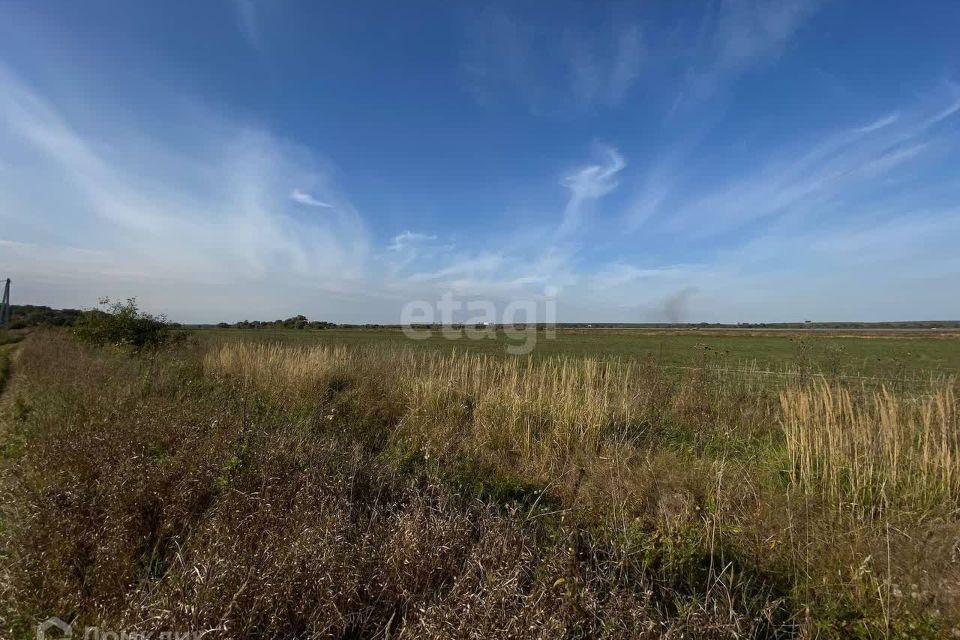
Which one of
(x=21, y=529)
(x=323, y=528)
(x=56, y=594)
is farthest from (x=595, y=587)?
(x=21, y=529)

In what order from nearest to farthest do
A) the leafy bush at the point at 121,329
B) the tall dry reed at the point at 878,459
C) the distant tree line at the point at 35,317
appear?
the tall dry reed at the point at 878,459 → the leafy bush at the point at 121,329 → the distant tree line at the point at 35,317

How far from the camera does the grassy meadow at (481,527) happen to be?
1.99m

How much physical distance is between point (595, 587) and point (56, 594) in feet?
9.39

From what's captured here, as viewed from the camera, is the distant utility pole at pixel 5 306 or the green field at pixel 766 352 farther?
the distant utility pole at pixel 5 306

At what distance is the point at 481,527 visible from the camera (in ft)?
8.78

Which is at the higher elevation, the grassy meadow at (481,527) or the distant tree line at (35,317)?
the distant tree line at (35,317)

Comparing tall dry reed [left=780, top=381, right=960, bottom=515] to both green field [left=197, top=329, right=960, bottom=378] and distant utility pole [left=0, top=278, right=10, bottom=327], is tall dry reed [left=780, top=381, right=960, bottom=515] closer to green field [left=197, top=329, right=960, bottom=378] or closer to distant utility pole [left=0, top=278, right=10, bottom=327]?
green field [left=197, top=329, right=960, bottom=378]

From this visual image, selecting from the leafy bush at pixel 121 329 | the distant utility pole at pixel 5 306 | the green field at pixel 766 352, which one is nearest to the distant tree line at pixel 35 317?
the distant utility pole at pixel 5 306

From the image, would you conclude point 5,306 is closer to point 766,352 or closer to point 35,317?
point 35,317

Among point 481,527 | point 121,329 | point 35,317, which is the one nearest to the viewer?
point 481,527

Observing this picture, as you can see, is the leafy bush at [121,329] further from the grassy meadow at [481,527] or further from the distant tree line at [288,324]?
the distant tree line at [288,324]

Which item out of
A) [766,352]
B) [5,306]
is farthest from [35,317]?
[766,352]

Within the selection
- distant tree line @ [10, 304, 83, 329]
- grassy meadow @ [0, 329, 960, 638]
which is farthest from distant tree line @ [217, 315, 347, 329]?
grassy meadow @ [0, 329, 960, 638]

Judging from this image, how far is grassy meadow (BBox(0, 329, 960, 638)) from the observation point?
1993 millimetres
